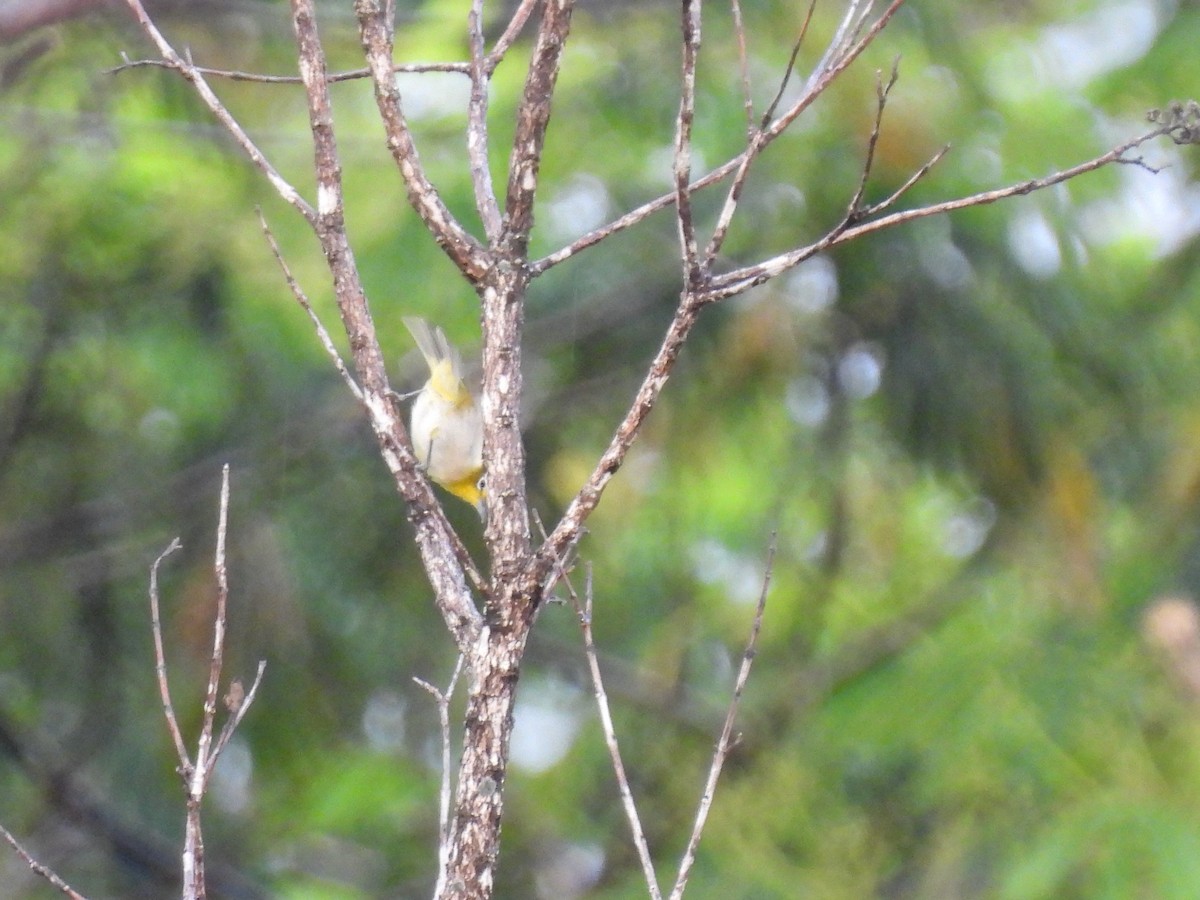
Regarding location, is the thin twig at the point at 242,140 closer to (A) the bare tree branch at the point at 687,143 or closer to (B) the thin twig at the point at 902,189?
(A) the bare tree branch at the point at 687,143

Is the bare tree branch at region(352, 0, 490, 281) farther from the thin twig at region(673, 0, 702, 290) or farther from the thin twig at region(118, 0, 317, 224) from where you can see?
the thin twig at region(673, 0, 702, 290)

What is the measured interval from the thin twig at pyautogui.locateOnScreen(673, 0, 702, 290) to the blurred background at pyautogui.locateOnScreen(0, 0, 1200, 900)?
2003 millimetres

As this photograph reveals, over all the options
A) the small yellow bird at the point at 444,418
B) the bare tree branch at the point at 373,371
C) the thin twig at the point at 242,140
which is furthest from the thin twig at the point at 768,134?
the small yellow bird at the point at 444,418

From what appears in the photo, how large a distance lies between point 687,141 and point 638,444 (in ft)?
10.9

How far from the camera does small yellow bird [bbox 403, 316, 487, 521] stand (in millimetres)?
3377

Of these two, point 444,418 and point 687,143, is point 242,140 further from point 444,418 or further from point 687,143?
point 444,418

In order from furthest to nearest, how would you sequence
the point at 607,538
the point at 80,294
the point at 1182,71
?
the point at 607,538
the point at 80,294
the point at 1182,71

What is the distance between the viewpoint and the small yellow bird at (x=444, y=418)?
3377 millimetres

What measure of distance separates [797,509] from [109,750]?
112 inches

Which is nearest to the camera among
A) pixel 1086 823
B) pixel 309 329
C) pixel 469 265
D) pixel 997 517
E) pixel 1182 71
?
pixel 469 265

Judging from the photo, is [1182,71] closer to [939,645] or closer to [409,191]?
[939,645]

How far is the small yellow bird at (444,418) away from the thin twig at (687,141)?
206cm

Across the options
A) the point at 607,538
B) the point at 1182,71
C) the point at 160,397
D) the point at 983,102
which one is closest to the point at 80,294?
the point at 160,397

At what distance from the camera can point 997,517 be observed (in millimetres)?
3992
